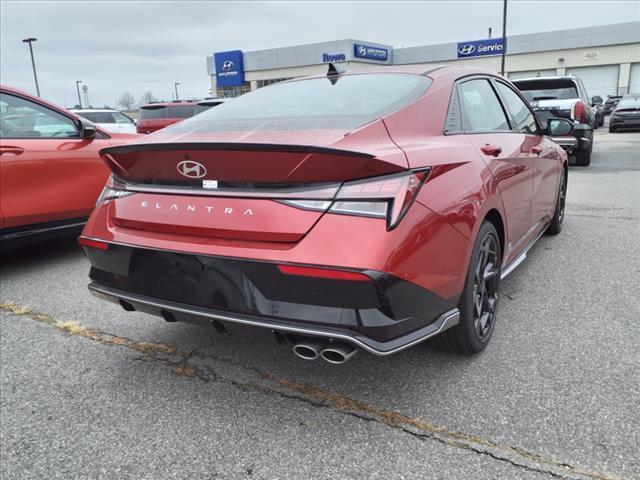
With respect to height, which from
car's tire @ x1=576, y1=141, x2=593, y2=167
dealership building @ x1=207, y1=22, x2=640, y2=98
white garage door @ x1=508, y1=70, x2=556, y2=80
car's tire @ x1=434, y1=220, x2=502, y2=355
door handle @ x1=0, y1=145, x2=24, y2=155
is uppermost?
dealership building @ x1=207, y1=22, x2=640, y2=98

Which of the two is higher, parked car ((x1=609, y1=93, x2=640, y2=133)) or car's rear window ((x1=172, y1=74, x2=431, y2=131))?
car's rear window ((x1=172, y1=74, x2=431, y2=131))

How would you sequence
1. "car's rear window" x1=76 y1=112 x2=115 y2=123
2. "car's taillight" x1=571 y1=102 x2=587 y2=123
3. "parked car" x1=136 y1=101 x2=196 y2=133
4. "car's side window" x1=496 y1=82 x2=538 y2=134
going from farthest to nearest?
"parked car" x1=136 y1=101 x2=196 y2=133 → "car's rear window" x1=76 y1=112 x2=115 y2=123 → "car's taillight" x1=571 y1=102 x2=587 y2=123 → "car's side window" x1=496 y1=82 x2=538 y2=134

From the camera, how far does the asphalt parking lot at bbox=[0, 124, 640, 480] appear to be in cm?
207

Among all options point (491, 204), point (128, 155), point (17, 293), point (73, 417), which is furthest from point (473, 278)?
point (17, 293)

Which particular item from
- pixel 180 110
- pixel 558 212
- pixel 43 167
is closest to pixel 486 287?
pixel 558 212

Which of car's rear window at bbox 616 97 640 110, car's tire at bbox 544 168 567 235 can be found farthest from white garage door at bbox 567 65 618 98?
car's tire at bbox 544 168 567 235

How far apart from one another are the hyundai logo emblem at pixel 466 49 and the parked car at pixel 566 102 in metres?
37.4

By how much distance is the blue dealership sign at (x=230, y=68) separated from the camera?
51094 mm

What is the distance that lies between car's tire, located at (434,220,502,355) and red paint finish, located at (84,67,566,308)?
129 millimetres

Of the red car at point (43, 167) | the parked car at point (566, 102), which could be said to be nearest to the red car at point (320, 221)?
the red car at point (43, 167)

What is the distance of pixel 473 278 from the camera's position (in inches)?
101

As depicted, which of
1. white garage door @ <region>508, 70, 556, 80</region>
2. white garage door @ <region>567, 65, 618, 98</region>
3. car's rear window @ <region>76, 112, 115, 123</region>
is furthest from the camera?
white garage door @ <region>508, 70, 556, 80</region>

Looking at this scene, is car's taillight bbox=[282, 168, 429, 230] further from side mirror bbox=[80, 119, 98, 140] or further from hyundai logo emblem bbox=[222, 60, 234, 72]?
hyundai logo emblem bbox=[222, 60, 234, 72]

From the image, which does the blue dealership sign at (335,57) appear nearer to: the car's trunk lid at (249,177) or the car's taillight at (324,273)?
the car's trunk lid at (249,177)
